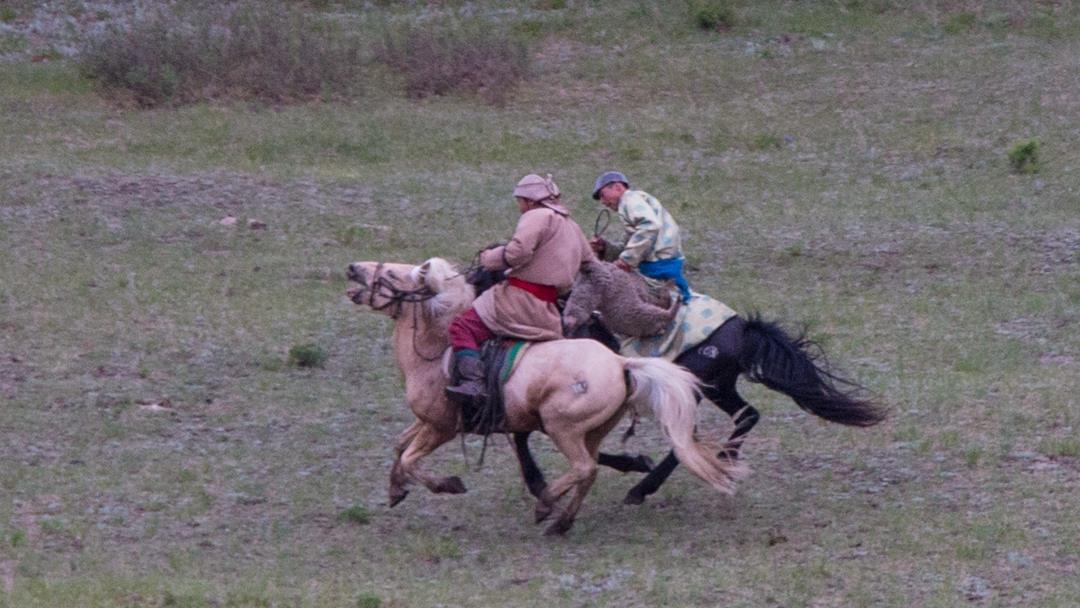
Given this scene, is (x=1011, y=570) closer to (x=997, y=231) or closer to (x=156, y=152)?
(x=997, y=231)

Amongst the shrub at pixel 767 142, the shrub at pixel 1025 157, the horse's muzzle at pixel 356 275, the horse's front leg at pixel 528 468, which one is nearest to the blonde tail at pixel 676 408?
the horse's front leg at pixel 528 468

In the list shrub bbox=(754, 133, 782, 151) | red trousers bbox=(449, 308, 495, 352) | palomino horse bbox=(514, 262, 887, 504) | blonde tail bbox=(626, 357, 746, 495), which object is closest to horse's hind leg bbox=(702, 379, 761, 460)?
palomino horse bbox=(514, 262, 887, 504)

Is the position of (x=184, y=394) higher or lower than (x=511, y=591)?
lower

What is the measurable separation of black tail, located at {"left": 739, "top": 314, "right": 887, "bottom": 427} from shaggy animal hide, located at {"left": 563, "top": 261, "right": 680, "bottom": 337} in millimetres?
468

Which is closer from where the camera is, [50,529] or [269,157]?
[50,529]

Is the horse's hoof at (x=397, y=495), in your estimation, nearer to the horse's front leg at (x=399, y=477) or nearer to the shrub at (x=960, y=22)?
the horse's front leg at (x=399, y=477)

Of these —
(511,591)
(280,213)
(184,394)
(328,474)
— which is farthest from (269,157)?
(511,591)

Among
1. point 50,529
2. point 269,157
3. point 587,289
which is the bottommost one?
point 269,157

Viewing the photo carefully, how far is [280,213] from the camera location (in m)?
14.7

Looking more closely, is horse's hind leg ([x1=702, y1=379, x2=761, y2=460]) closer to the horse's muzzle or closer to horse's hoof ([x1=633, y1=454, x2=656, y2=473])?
horse's hoof ([x1=633, y1=454, x2=656, y2=473])

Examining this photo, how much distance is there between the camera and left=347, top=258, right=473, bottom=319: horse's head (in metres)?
7.16

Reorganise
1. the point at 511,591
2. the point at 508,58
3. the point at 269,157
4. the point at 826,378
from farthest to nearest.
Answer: the point at 508,58 < the point at 269,157 < the point at 826,378 < the point at 511,591

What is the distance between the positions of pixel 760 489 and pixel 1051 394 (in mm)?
2565

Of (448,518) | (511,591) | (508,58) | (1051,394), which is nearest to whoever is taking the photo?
(511,591)
